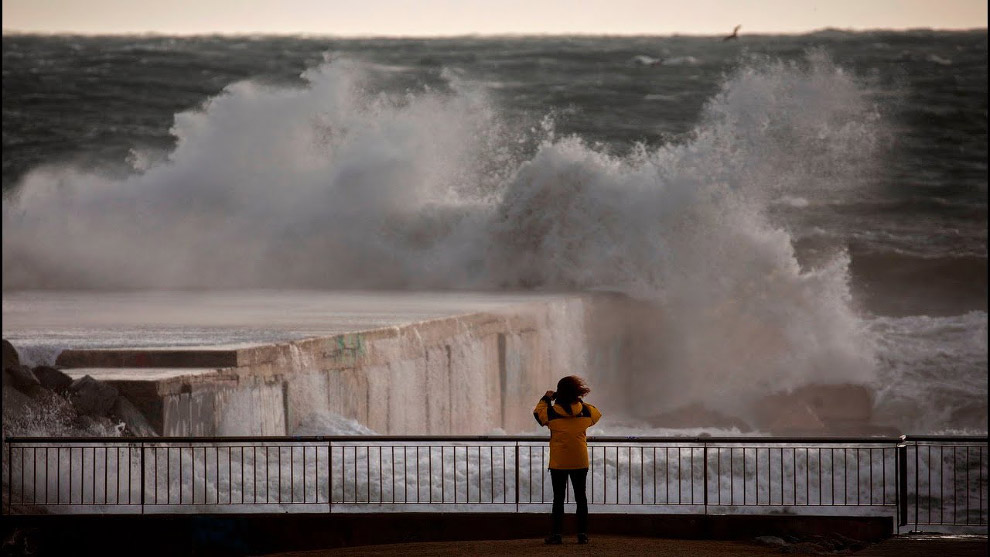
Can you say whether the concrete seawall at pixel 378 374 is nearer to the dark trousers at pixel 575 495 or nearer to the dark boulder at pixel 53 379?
the dark boulder at pixel 53 379

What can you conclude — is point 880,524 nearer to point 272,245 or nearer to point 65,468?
point 65,468

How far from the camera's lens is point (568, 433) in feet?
22.9

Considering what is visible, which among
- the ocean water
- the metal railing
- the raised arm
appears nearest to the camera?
the raised arm

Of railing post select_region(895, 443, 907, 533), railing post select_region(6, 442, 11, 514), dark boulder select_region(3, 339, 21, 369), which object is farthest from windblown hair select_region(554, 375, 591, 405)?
dark boulder select_region(3, 339, 21, 369)

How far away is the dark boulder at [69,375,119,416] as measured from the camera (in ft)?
30.0

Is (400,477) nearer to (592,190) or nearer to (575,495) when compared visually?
(575,495)

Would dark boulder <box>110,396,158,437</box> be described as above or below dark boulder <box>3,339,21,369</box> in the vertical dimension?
below

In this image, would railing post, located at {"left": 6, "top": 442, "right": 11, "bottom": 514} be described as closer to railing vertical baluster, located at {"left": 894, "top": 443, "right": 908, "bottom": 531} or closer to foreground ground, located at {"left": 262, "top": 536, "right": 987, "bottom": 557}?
foreground ground, located at {"left": 262, "top": 536, "right": 987, "bottom": 557}

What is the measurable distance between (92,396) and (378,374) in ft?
10.7

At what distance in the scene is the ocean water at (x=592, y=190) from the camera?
21.3 metres

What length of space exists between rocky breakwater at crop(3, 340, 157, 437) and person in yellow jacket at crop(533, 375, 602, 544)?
313cm

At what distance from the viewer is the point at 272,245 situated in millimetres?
25031

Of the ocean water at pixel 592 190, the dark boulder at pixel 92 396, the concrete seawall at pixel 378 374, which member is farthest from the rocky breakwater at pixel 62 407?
the ocean water at pixel 592 190

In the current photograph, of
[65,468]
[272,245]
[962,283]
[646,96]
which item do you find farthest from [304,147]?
[65,468]
